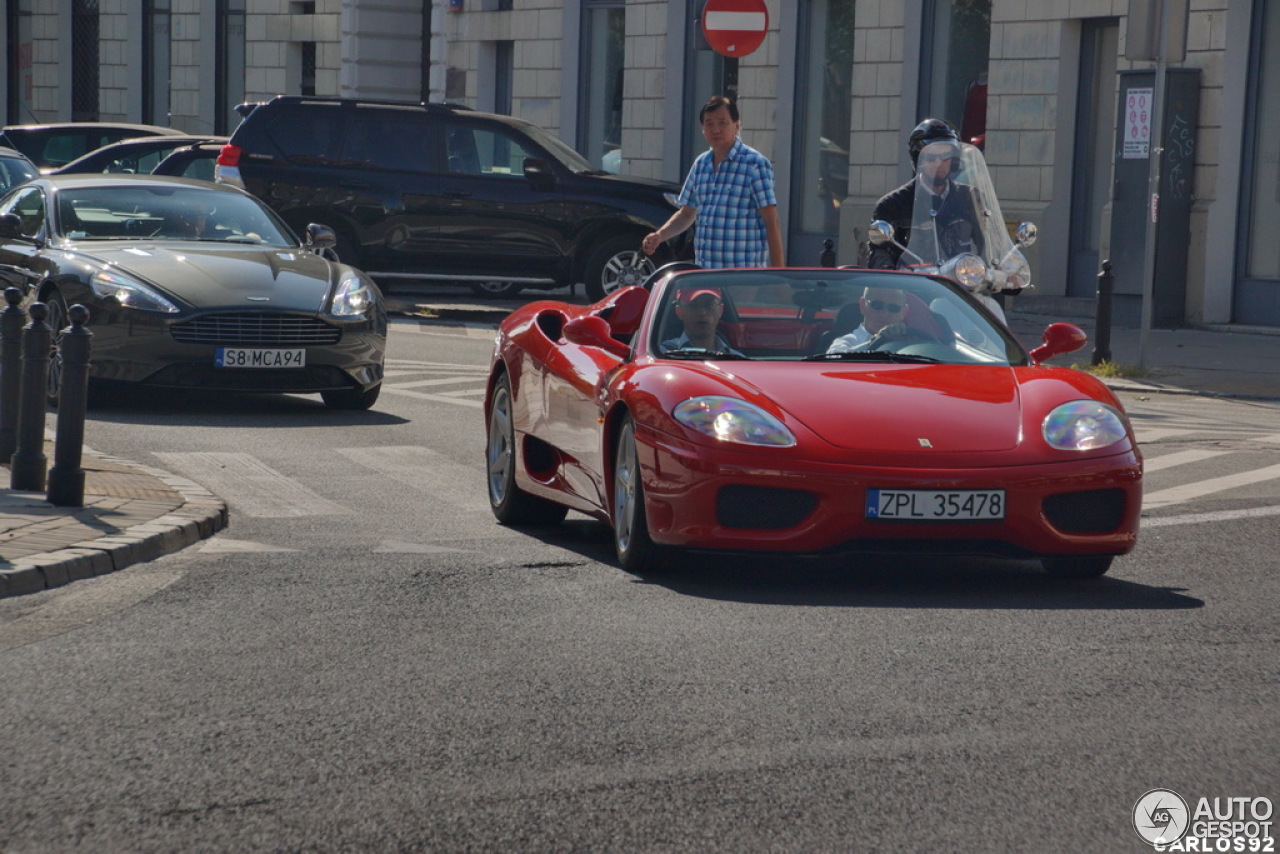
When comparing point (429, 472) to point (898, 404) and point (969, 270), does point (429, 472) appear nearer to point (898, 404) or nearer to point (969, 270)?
point (969, 270)

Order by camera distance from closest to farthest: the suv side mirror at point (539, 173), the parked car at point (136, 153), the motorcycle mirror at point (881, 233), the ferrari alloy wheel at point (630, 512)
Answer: the ferrari alloy wheel at point (630, 512) → the motorcycle mirror at point (881, 233) → the suv side mirror at point (539, 173) → the parked car at point (136, 153)

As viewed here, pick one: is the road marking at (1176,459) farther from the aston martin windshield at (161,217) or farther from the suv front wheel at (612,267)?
the suv front wheel at (612,267)

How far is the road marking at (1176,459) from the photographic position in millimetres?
10766

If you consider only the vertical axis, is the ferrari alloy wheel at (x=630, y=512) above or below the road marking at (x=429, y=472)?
above

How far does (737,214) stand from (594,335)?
3919 mm

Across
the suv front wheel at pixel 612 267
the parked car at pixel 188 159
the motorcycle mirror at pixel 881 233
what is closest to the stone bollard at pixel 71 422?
the motorcycle mirror at pixel 881 233

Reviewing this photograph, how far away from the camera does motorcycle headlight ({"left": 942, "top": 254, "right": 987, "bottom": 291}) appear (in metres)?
11.3

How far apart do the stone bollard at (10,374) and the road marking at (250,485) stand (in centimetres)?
89

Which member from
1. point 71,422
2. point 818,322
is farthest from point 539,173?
point 818,322

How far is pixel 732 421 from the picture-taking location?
22.8ft

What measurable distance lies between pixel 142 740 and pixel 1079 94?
18274 millimetres

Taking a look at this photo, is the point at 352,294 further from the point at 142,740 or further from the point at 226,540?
the point at 142,740

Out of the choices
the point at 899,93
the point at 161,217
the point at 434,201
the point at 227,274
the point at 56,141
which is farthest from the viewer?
the point at 56,141

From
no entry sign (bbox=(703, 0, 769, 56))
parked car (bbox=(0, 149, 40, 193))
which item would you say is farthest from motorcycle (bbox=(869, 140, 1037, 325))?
parked car (bbox=(0, 149, 40, 193))
